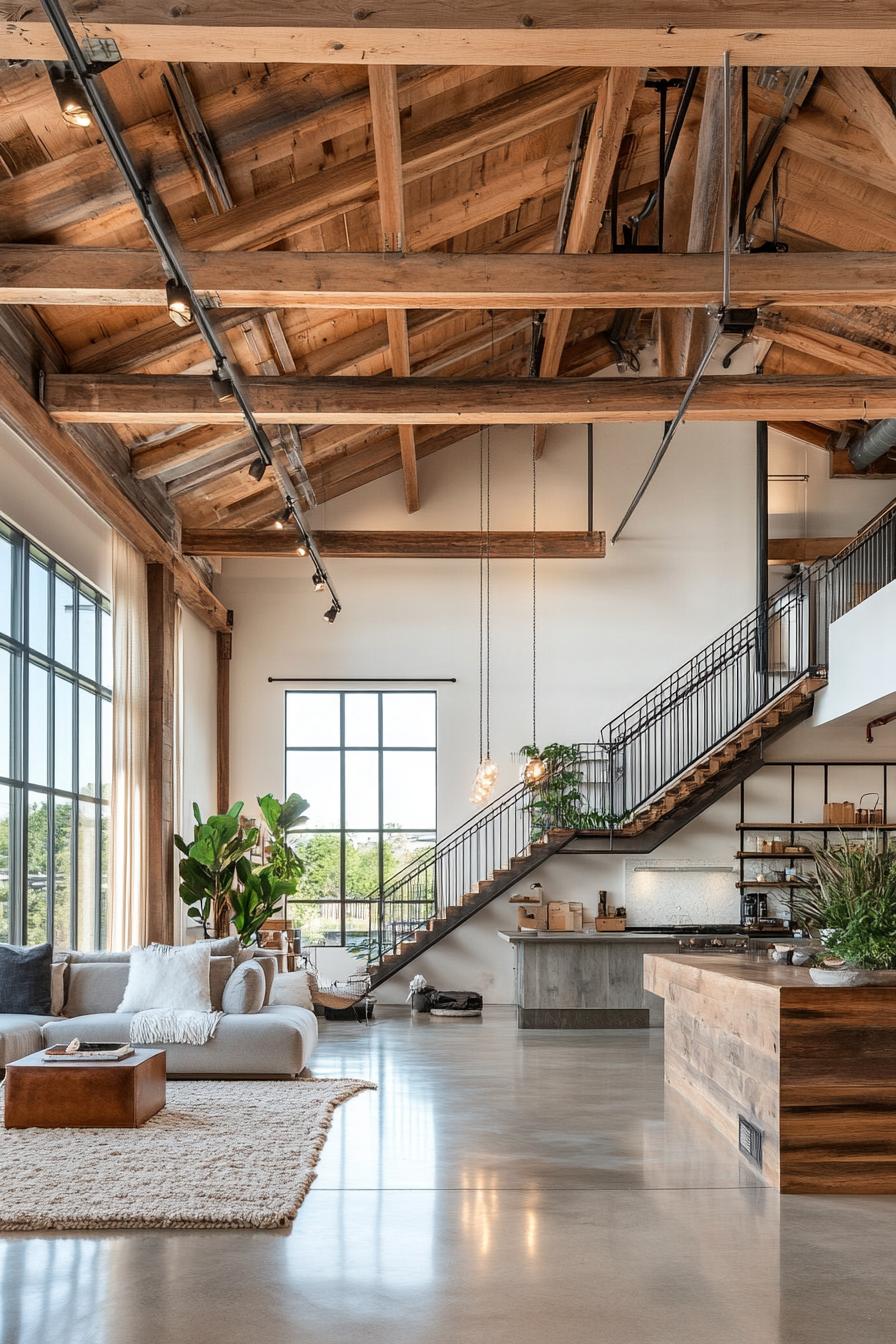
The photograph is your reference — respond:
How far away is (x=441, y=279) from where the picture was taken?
720cm

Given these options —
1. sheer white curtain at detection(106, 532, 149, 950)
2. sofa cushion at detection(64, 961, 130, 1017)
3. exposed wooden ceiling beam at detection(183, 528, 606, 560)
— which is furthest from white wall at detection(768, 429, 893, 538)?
sofa cushion at detection(64, 961, 130, 1017)

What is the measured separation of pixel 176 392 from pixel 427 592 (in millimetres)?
6708

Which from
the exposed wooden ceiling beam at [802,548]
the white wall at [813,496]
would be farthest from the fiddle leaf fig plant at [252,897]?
the white wall at [813,496]

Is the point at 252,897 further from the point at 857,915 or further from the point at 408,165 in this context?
the point at 857,915

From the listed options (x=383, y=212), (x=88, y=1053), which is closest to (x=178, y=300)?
(x=383, y=212)

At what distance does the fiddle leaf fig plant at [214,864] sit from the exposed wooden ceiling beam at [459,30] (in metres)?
7.01

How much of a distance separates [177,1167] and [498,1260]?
5.80 ft

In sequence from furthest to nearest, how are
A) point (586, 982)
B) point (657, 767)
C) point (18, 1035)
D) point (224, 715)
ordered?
point (224, 715), point (657, 767), point (586, 982), point (18, 1035)

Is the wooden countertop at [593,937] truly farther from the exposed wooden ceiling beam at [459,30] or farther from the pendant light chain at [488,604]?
the exposed wooden ceiling beam at [459,30]

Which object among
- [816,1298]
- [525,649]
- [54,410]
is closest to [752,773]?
[525,649]

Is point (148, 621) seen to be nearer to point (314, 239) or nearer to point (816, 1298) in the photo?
point (314, 239)

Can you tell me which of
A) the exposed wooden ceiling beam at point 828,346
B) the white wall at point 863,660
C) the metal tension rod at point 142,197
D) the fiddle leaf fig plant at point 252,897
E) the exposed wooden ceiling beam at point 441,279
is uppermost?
the exposed wooden ceiling beam at point 828,346

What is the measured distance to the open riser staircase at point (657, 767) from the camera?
542 inches

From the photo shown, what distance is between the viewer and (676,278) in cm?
739
